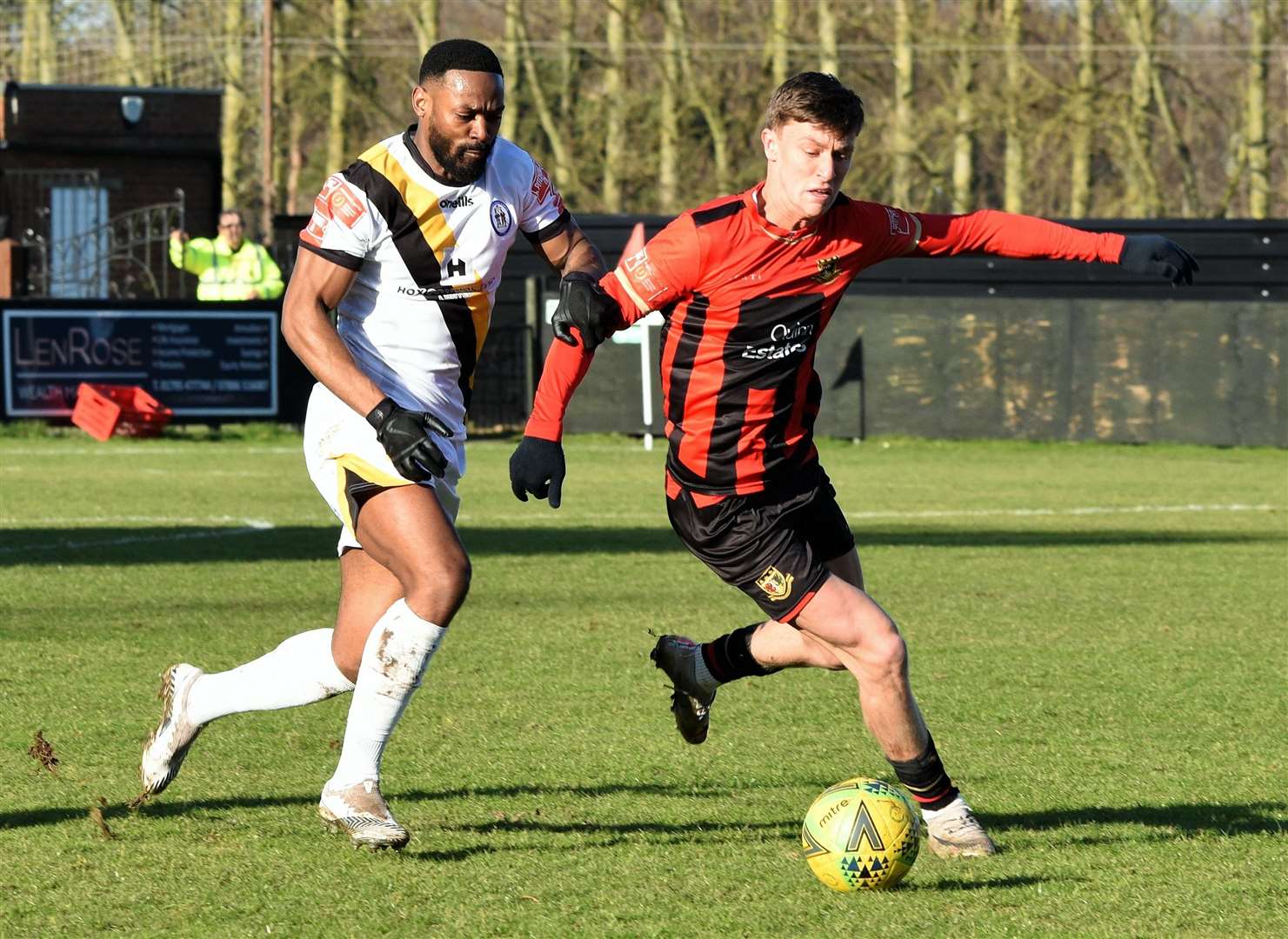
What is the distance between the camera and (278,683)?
17.7 feet

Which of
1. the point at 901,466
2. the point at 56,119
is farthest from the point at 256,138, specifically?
the point at 901,466

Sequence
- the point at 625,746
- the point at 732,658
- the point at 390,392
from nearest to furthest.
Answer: the point at 390,392 < the point at 732,658 < the point at 625,746

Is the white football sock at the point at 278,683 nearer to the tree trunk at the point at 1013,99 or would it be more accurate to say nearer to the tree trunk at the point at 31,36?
the tree trunk at the point at 1013,99

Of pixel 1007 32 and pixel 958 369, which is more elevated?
pixel 1007 32

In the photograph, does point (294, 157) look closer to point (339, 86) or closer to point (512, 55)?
point (339, 86)

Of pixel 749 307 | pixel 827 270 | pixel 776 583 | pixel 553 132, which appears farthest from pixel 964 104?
pixel 776 583

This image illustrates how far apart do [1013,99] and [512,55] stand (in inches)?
433

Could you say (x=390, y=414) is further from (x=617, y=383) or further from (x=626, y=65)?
(x=626, y=65)

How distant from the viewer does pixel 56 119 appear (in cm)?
3017

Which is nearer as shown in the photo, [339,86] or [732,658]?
[732,658]

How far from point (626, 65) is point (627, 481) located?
26679mm

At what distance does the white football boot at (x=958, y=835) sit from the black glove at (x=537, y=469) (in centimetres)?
129

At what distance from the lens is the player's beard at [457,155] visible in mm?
5164

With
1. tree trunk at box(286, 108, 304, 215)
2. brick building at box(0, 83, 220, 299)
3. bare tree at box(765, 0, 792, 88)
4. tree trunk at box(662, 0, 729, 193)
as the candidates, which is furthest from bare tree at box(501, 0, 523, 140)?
brick building at box(0, 83, 220, 299)
